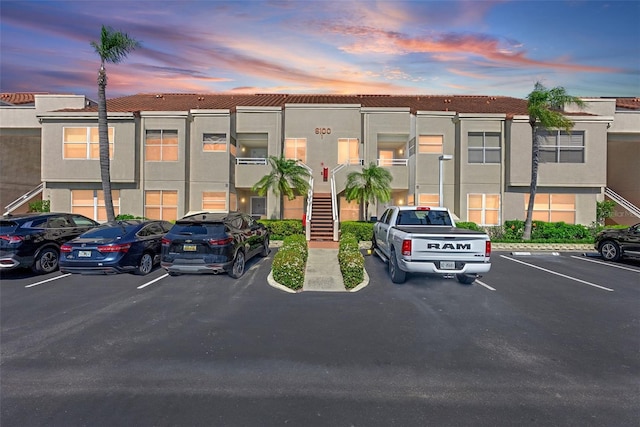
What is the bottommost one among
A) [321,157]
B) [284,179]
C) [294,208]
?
[294,208]

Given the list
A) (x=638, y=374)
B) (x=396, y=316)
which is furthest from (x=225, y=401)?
(x=638, y=374)

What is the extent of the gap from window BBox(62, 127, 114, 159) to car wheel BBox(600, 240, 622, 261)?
25500 mm

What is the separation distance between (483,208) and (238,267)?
16.3 m

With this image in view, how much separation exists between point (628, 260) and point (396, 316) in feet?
42.5

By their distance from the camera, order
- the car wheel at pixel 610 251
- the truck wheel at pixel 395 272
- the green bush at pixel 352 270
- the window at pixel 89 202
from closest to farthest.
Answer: the green bush at pixel 352 270 → the truck wheel at pixel 395 272 → the car wheel at pixel 610 251 → the window at pixel 89 202

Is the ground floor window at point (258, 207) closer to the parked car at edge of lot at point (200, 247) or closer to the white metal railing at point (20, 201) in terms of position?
the white metal railing at point (20, 201)

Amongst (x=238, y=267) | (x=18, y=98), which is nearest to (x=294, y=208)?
(x=238, y=267)

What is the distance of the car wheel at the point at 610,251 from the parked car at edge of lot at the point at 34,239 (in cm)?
2041

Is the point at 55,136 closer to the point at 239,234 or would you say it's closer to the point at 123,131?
the point at 123,131

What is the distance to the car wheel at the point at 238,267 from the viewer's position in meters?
9.51

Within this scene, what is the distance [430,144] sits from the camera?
2028 centimetres

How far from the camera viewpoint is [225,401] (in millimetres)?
3906

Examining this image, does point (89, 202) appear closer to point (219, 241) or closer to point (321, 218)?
point (321, 218)

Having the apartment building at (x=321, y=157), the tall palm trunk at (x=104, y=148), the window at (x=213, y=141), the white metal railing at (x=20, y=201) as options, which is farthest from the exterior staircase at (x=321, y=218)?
the white metal railing at (x=20, y=201)
